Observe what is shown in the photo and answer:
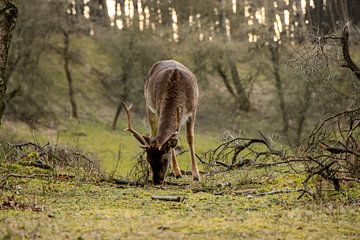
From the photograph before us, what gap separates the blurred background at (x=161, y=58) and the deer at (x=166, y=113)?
676 inches

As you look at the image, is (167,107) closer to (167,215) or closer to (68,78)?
(167,215)

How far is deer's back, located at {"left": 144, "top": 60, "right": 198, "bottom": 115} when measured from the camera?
12211 mm

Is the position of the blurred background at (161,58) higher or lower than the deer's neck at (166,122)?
higher

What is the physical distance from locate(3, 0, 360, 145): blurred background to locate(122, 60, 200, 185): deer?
17176 mm

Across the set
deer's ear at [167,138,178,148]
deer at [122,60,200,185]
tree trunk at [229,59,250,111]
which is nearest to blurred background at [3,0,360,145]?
tree trunk at [229,59,250,111]

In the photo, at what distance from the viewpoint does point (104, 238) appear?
19.2 ft

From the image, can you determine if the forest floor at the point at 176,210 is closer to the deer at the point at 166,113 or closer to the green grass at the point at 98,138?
the deer at the point at 166,113

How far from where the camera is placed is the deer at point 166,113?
1099 cm

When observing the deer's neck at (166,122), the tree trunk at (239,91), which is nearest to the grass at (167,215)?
the deer's neck at (166,122)

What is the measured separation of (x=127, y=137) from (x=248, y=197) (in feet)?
93.0

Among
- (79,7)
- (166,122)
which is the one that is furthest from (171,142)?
(79,7)

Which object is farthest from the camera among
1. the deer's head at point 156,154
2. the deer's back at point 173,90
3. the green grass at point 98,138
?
the green grass at point 98,138

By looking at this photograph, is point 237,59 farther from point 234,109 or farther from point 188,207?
point 188,207

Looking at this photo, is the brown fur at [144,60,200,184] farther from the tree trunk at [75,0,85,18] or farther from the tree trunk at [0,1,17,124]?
the tree trunk at [75,0,85,18]
